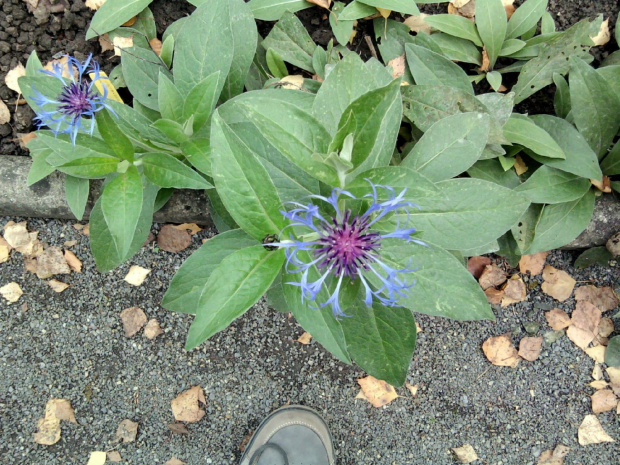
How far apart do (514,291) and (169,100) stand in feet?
5.86

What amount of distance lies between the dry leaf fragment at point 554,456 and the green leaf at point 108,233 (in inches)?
84.2

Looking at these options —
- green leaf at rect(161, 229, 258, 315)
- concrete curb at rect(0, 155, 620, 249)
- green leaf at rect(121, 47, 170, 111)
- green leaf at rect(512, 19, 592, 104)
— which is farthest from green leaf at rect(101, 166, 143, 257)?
green leaf at rect(512, 19, 592, 104)

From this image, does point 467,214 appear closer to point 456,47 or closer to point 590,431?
point 456,47

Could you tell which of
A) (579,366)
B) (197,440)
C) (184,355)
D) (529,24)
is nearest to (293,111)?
(529,24)

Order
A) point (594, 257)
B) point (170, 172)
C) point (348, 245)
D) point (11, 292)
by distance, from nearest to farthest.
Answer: point (348, 245) → point (170, 172) → point (594, 257) → point (11, 292)

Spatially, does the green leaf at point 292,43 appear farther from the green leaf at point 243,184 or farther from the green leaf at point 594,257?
the green leaf at point 594,257

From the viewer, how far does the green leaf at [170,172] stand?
1433 millimetres

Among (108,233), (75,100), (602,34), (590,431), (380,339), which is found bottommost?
(590,431)

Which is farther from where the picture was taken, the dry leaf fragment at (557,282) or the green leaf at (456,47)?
the dry leaf fragment at (557,282)

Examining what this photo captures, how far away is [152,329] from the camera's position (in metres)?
2.37

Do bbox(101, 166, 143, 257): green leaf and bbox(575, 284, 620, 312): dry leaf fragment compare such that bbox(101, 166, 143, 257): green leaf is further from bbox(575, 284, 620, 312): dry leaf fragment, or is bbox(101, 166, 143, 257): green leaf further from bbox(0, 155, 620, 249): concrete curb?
bbox(575, 284, 620, 312): dry leaf fragment

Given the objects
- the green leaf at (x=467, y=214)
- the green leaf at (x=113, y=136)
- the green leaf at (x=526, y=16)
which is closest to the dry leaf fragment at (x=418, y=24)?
the green leaf at (x=526, y=16)

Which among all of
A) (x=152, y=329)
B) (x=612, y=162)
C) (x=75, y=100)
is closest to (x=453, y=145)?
(x=612, y=162)

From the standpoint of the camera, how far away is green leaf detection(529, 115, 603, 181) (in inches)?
74.2
